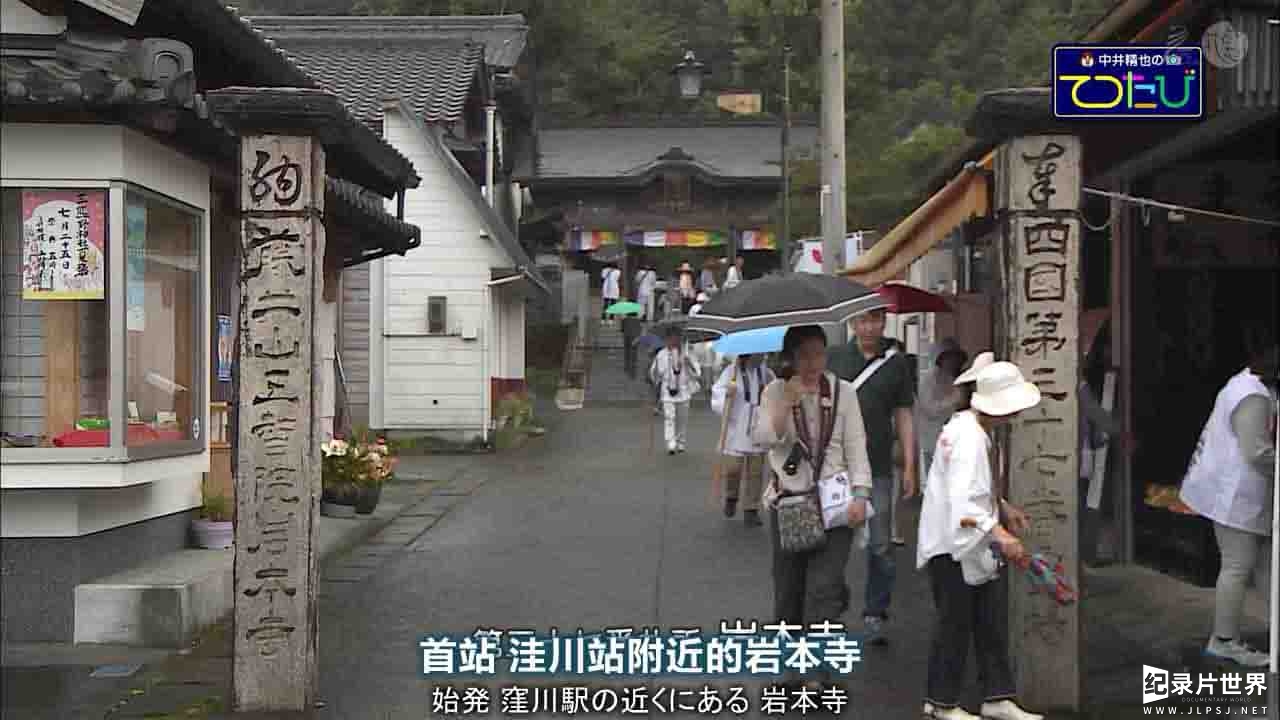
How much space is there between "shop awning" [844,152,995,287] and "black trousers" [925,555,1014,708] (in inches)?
117

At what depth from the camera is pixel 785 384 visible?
726 cm

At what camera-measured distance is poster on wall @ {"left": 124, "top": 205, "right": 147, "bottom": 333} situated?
27.5 ft

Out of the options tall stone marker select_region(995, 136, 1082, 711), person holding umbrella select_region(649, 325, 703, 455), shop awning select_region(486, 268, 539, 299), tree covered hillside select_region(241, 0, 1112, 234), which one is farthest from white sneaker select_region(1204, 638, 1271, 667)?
tree covered hillside select_region(241, 0, 1112, 234)

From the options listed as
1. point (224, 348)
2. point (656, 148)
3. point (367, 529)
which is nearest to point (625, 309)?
point (656, 148)

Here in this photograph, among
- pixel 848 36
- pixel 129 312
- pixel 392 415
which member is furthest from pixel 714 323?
pixel 848 36

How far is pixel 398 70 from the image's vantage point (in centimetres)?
2612

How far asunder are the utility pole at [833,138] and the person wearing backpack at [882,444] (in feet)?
18.6

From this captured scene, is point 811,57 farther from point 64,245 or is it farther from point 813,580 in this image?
point 813,580

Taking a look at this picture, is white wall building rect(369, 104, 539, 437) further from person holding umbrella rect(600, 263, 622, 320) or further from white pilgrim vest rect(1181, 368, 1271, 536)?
white pilgrim vest rect(1181, 368, 1271, 536)

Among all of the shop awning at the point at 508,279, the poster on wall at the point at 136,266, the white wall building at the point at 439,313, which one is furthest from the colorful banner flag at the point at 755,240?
the poster on wall at the point at 136,266

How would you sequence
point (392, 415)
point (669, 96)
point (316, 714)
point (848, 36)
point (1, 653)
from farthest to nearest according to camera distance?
point (669, 96) < point (848, 36) < point (392, 415) < point (1, 653) < point (316, 714)

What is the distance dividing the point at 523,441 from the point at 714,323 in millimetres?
16162

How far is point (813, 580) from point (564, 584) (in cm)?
394

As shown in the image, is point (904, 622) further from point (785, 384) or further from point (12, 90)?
point (12, 90)
